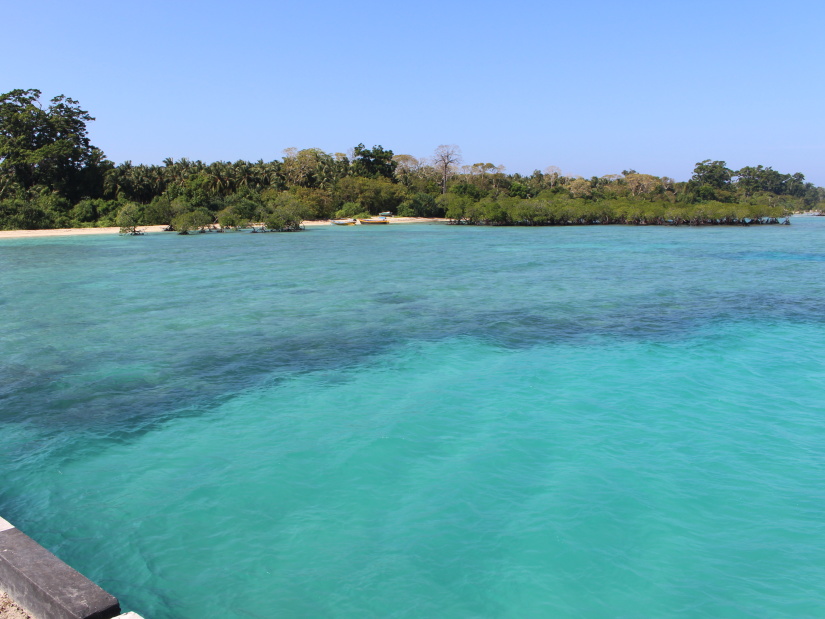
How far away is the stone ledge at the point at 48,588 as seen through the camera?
3.69 meters

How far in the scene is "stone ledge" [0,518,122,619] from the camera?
12.1ft

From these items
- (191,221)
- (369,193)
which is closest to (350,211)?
(369,193)

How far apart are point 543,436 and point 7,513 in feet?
22.0

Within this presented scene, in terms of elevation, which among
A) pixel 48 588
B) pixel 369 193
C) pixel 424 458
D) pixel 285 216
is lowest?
pixel 424 458

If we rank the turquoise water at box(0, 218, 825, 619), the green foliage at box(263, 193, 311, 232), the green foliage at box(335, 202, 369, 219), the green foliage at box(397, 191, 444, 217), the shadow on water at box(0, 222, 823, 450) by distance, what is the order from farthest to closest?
the green foliage at box(397, 191, 444, 217)
the green foliage at box(335, 202, 369, 219)
the green foliage at box(263, 193, 311, 232)
the shadow on water at box(0, 222, 823, 450)
the turquoise water at box(0, 218, 825, 619)

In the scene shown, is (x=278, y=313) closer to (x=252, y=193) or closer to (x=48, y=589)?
(x=48, y=589)

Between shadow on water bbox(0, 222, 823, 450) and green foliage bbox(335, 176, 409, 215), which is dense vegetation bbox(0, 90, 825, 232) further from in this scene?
shadow on water bbox(0, 222, 823, 450)

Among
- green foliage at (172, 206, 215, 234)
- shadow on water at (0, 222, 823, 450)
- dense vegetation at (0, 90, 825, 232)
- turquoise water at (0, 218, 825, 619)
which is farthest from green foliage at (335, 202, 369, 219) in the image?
turquoise water at (0, 218, 825, 619)

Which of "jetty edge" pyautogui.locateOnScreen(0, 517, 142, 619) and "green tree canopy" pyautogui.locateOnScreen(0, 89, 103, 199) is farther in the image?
"green tree canopy" pyautogui.locateOnScreen(0, 89, 103, 199)

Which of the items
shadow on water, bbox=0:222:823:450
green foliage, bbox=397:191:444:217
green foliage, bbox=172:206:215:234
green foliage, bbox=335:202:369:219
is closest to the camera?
shadow on water, bbox=0:222:823:450

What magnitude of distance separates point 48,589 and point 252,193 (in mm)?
77080

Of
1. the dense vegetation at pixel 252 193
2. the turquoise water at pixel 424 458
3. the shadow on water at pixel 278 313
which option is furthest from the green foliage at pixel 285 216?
the turquoise water at pixel 424 458

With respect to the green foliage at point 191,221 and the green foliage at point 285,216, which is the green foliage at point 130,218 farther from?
the green foliage at point 285,216

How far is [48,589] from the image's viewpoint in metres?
3.78
